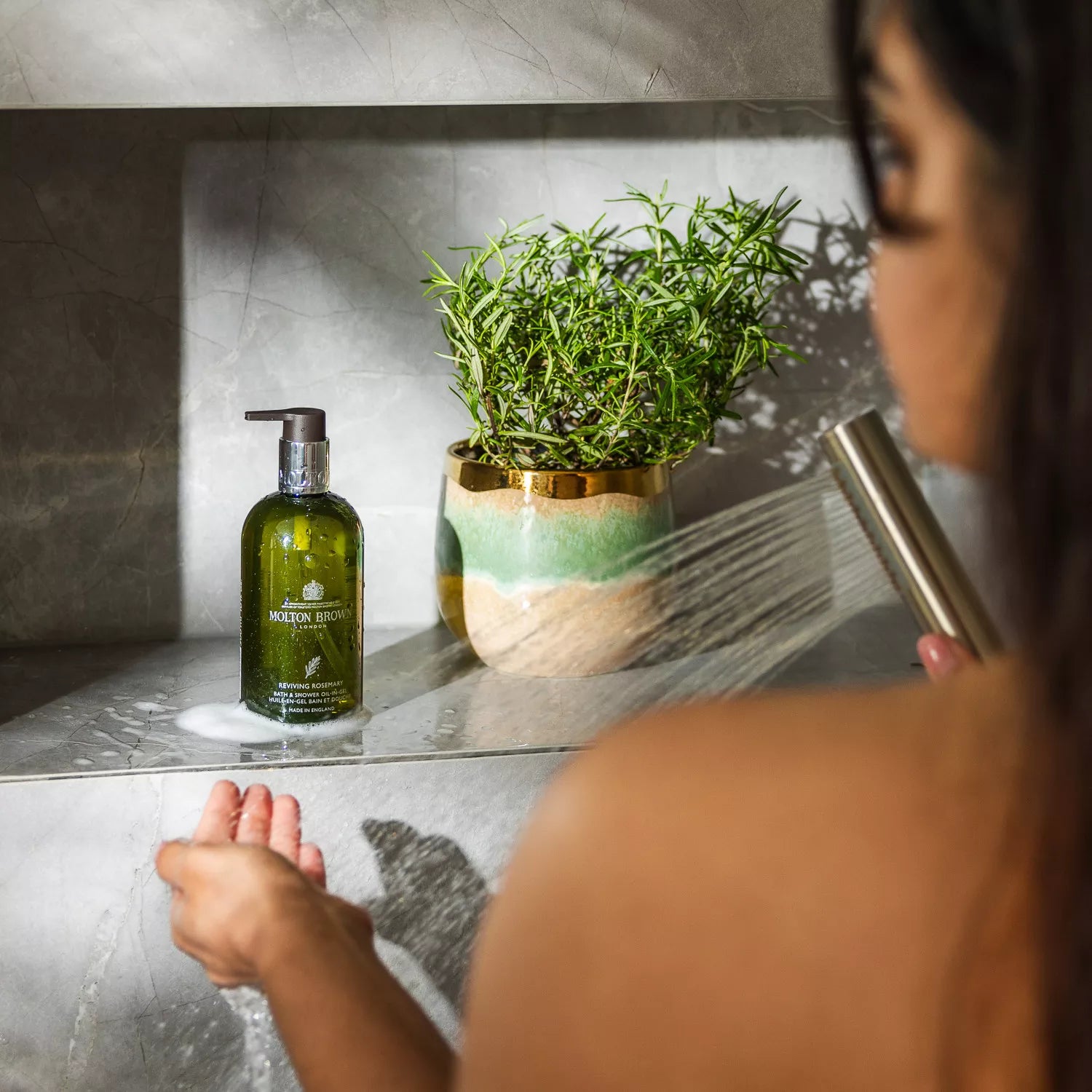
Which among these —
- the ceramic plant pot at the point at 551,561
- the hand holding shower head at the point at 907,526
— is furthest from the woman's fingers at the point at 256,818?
the hand holding shower head at the point at 907,526

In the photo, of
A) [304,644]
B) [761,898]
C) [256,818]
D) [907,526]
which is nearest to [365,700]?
[304,644]

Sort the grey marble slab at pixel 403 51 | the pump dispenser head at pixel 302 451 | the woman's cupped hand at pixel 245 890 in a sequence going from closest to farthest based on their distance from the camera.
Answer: the woman's cupped hand at pixel 245 890 → the grey marble slab at pixel 403 51 → the pump dispenser head at pixel 302 451

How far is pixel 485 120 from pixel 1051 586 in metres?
0.61

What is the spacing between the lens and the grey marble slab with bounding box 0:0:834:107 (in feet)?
1.74

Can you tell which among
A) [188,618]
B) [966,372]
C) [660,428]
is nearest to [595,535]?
[660,428]

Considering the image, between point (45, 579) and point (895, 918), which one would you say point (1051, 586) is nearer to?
point (895, 918)

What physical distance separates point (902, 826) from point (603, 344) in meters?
0.46

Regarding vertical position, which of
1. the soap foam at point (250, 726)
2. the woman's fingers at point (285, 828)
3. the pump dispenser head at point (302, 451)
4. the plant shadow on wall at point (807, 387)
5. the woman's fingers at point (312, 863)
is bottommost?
the woman's fingers at point (312, 863)

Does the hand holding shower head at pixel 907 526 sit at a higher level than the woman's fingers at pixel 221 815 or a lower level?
higher

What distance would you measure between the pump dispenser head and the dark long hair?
44cm

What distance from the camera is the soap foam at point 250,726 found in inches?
25.3

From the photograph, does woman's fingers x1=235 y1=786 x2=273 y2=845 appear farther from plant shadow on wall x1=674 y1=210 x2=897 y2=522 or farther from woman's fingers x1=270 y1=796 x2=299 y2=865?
plant shadow on wall x1=674 y1=210 x2=897 y2=522

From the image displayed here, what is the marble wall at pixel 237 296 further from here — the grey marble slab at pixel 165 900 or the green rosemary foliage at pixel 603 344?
the grey marble slab at pixel 165 900

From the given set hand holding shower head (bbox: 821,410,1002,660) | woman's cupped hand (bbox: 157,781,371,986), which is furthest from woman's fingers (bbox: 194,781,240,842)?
hand holding shower head (bbox: 821,410,1002,660)
